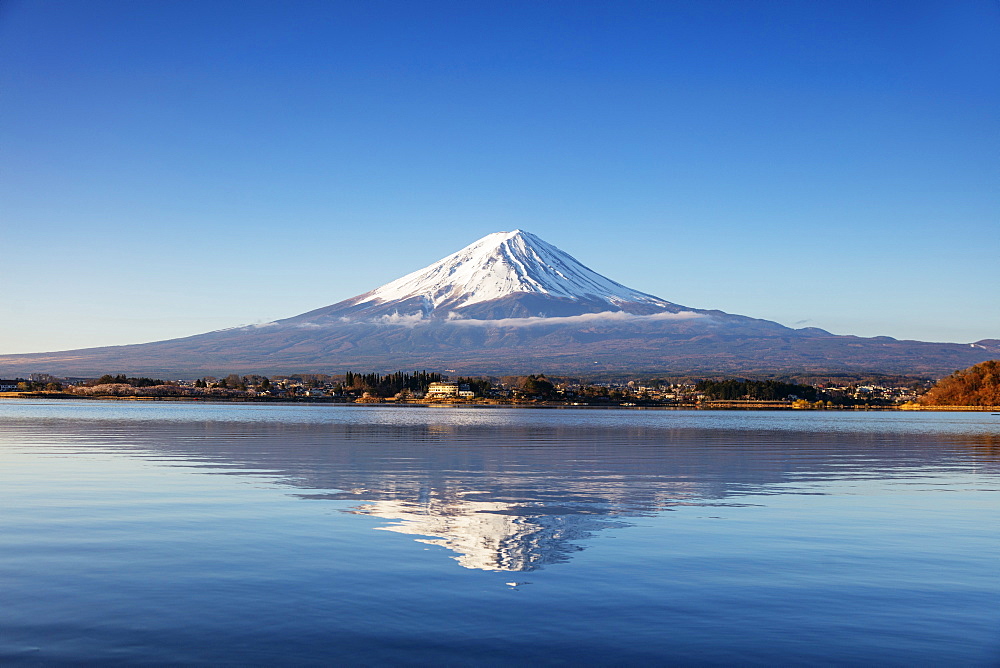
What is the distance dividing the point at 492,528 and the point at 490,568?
2.44 meters

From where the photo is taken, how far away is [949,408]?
131000 millimetres

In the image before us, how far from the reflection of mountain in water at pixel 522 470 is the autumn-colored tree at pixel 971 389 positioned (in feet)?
331

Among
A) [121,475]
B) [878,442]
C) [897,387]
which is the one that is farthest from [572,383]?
[121,475]

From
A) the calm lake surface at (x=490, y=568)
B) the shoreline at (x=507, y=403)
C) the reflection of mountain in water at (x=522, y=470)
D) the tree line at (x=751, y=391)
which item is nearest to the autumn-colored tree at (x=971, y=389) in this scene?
the shoreline at (x=507, y=403)

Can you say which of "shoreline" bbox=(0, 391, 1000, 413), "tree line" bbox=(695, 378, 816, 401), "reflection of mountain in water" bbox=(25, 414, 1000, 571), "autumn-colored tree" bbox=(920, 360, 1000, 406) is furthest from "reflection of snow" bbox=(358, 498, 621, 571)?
"tree line" bbox=(695, 378, 816, 401)

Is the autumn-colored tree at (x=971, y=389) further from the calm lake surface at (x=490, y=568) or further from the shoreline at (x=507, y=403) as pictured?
the calm lake surface at (x=490, y=568)

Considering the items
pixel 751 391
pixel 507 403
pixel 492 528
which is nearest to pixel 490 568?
pixel 492 528

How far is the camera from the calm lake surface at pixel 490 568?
7.00 m

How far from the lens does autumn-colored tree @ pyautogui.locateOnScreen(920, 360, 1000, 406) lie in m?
127

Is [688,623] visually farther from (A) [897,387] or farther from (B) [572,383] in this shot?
(A) [897,387]

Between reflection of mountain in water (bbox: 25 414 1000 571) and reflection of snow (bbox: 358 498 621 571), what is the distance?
22mm

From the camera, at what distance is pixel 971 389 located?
5177 inches

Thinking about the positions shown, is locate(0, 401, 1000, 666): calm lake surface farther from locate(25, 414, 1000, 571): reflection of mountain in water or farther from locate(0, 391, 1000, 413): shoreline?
locate(0, 391, 1000, 413): shoreline

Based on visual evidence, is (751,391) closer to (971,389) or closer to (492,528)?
→ (971,389)
